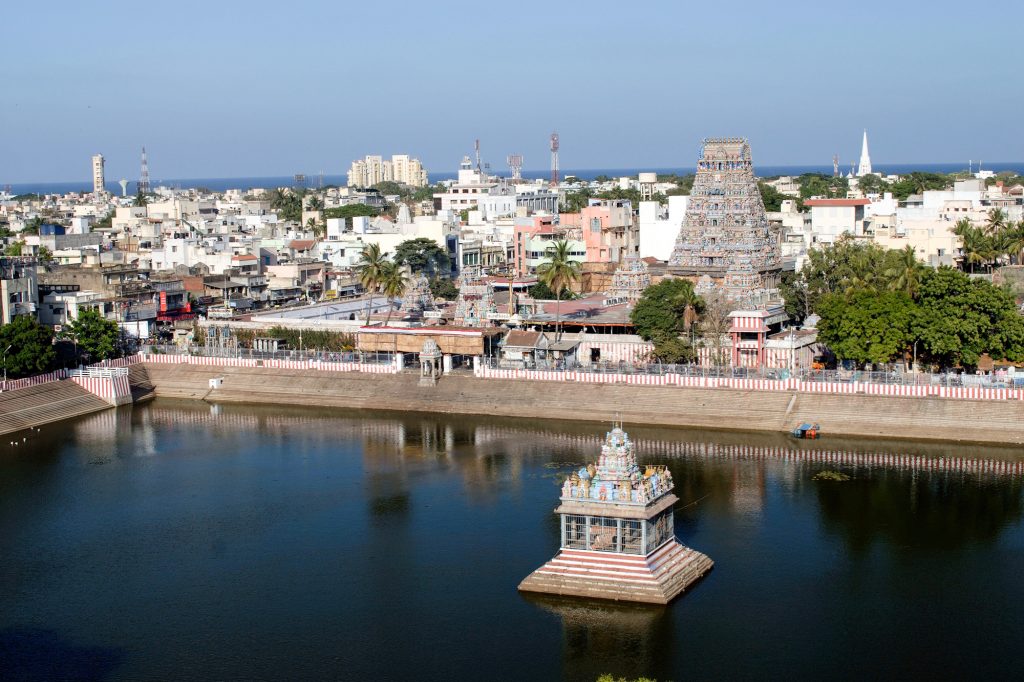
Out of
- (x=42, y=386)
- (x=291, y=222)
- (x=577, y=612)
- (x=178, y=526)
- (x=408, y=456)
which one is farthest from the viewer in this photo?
(x=291, y=222)

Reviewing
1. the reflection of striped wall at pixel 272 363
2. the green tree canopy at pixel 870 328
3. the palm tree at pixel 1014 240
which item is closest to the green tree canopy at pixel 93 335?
the reflection of striped wall at pixel 272 363

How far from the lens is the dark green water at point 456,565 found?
113 feet

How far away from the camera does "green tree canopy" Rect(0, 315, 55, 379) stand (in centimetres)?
6950

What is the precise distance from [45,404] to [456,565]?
34.6 metres

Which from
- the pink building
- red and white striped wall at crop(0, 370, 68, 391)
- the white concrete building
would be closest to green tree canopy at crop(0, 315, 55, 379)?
red and white striped wall at crop(0, 370, 68, 391)

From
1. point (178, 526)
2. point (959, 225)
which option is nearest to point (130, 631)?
point (178, 526)

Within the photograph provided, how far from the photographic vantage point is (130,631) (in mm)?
36844

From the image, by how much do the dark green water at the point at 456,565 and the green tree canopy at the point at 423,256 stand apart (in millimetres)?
47626

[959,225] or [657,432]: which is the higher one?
[959,225]

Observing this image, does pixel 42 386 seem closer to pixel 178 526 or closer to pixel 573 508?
pixel 178 526

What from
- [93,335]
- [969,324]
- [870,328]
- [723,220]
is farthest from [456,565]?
[723,220]

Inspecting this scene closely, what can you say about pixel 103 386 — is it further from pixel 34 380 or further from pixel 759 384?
pixel 759 384

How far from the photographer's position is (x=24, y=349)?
7006 centimetres

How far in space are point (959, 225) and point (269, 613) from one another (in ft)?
224
